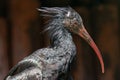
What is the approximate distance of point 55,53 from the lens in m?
2.09

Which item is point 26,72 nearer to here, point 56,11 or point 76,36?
point 56,11

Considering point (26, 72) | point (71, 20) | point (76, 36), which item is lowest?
point (76, 36)

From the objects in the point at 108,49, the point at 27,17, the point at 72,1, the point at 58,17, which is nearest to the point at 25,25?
the point at 27,17

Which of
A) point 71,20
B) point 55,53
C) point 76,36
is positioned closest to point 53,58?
point 55,53

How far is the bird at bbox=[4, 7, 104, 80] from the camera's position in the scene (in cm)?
206

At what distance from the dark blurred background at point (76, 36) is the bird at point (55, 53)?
4.78 ft

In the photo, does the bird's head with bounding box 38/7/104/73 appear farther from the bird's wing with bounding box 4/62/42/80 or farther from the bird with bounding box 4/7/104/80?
the bird's wing with bounding box 4/62/42/80

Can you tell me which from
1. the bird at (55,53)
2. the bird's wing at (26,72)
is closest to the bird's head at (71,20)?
the bird at (55,53)

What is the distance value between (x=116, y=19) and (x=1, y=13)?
2.58 ft

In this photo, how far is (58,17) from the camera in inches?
83.9

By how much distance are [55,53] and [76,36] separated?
1620 millimetres

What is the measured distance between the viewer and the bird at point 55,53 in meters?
2.06

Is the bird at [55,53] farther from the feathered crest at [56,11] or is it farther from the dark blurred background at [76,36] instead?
the dark blurred background at [76,36]

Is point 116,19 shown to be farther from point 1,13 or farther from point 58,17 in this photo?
point 58,17
